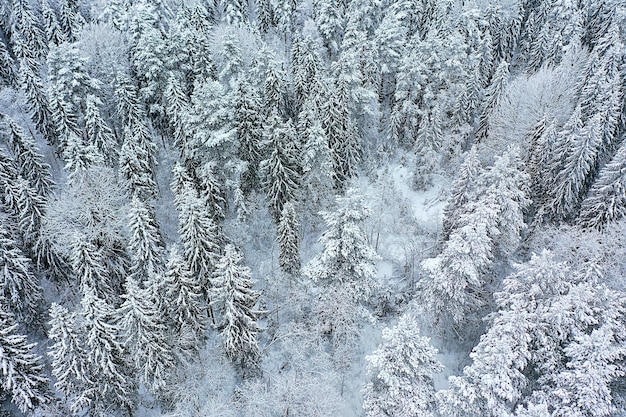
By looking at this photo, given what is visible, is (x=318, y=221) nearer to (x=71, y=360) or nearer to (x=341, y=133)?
(x=341, y=133)

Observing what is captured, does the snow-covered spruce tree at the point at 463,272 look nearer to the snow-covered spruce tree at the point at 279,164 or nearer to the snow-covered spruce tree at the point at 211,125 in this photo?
Answer: the snow-covered spruce tree at the point at 279,164

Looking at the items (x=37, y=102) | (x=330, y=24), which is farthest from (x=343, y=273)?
(x=37, y=102)

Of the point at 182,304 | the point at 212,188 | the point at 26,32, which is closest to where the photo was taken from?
the point at 182,304

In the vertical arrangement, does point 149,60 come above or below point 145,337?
above

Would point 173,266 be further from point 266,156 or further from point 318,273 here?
point 266,156

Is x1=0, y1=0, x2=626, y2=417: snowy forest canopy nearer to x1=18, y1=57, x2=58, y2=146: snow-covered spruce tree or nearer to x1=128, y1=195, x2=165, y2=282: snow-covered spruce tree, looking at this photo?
x1=128, y1=195, x2=165, y2=282: snow-covered spruce tree

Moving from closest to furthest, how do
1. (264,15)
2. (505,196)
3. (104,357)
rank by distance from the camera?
(104,357) → (505,196) → (264,15)

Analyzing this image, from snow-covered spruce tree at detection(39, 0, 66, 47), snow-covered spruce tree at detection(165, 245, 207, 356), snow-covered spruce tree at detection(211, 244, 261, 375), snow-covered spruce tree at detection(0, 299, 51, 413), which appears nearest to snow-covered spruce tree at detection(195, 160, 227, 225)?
snow-covered spruce tree at detection(165, 245, 207, 356)
